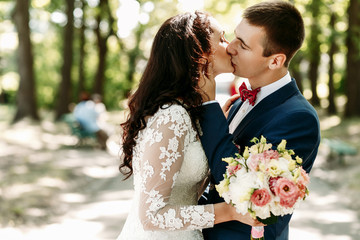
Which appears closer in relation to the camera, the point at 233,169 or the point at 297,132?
the point at 233,169

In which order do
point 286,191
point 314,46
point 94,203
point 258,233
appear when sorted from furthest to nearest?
point 314,46
point 94,203
point 258,233
point 286,191

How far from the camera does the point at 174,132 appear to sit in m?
2.44

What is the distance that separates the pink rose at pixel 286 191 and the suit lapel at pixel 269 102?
0.75 metres

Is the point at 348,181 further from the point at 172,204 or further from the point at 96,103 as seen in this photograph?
the point at 96,103

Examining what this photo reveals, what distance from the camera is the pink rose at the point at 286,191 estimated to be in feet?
6.79

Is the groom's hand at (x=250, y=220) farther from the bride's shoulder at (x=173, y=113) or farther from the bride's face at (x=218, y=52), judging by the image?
the bride's face at (x=218, y=52)

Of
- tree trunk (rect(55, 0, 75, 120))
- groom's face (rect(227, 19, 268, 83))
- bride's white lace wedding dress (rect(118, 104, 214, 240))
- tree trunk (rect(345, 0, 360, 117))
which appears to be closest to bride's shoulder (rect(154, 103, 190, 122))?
bride's white lace wedding dress (rect(118, 104, 214, 240))

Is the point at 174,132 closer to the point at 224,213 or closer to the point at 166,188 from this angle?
the point at 166,188

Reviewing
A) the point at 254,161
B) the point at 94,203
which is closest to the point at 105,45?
the point at 94,203

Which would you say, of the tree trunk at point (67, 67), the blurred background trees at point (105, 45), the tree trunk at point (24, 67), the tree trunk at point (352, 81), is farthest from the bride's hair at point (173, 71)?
the tree trunk at point (67, 67)

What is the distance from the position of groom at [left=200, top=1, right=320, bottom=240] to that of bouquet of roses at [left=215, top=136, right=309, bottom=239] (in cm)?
27

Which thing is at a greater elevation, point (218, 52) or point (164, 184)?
point (218, 52)

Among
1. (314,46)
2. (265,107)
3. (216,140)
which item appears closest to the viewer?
(216,140)

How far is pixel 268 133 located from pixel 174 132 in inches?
22.5
